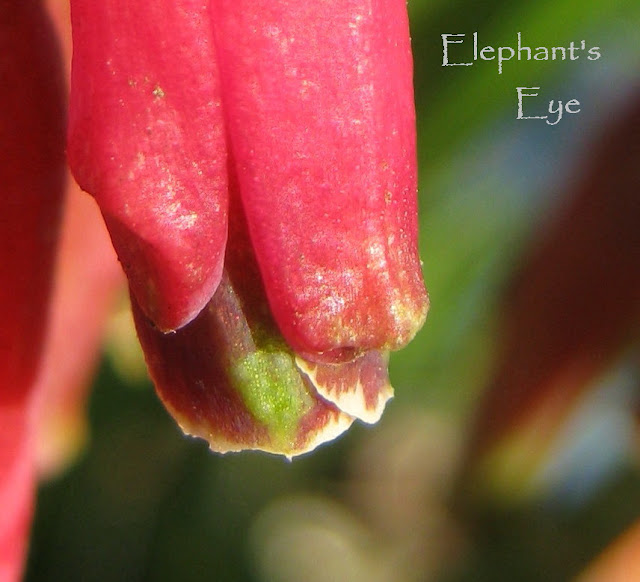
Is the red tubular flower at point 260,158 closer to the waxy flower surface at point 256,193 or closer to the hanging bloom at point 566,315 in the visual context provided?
the waxy flower surface at point 256,193

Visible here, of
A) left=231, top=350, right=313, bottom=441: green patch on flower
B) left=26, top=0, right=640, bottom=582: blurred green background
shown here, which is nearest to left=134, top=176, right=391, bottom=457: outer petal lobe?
left=231, top=350, right=313, bottom=441: green patch on flower

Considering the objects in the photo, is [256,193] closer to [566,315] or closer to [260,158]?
[260,158]

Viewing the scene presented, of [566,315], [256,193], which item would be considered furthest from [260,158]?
[566,315]

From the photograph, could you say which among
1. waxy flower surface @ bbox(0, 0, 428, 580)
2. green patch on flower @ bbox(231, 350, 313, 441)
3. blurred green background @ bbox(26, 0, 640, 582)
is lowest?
blurred green background @ bbox(26, 0, 640, 582)

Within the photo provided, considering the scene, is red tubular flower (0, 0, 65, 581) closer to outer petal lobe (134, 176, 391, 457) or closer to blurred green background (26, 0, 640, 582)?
outer petal lobe (134, 176, 391, 457)

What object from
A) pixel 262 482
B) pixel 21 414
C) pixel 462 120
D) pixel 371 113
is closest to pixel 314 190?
pixel 371 113
